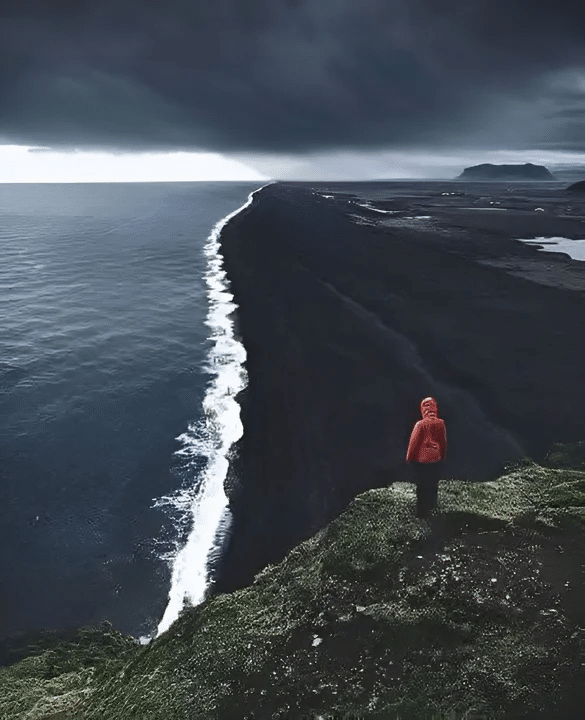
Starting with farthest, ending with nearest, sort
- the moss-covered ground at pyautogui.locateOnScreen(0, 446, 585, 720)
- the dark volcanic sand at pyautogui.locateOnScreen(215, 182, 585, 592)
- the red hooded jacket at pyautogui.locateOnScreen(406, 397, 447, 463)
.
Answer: the dark volcanic sand at pyautogui.locateOnScreen(215, 182, 585, 592) < the red hooded jacket at pyautogui.locateOnScreen(406, 397, 447, 463) < the moss-covered ground at pyautogui.locateOnScreen(0, 446, 585, 720)

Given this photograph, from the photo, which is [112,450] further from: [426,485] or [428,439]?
[428,439]

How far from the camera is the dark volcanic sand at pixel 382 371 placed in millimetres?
15734

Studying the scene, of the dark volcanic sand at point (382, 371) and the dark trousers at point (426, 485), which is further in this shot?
the dark volcanic sand at point (382, 371)

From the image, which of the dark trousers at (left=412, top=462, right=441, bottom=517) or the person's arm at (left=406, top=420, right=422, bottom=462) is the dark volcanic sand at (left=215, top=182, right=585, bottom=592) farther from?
the person's arm at (left=406, top=420, right=422, bottom=462)

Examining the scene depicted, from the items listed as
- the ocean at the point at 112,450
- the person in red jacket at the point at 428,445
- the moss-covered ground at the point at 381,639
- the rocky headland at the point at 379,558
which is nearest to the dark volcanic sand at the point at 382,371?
the rocky headland at the point at 379,558

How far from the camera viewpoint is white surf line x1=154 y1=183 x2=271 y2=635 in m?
13.1

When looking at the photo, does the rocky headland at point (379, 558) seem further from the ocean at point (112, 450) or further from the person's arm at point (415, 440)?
the person's arm at point (415, 440)

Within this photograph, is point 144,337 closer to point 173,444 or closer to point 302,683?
point 173,444

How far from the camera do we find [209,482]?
689 inches

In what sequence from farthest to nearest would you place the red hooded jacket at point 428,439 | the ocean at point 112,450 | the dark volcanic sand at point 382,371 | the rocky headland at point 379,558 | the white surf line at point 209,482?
the dark volcanic sand at point 382,371 < the ocean at point 112,450 < the white surf line at point 209,482 < the red hooded jacket at point 428,439 < the rocky headland at point 379,558

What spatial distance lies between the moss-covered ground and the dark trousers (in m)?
0.27

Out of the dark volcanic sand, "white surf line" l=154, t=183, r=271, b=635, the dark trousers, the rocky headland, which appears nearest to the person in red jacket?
the dark trousers

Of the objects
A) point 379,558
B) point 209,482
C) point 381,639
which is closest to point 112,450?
point 209,482

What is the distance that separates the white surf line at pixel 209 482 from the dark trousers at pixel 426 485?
20.0ft
